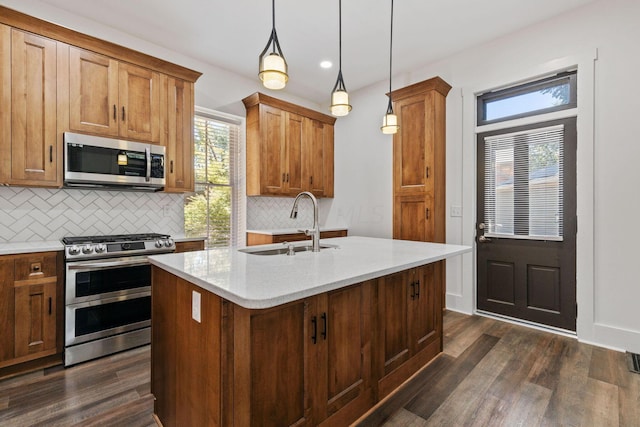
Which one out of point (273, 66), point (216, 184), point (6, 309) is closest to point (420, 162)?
point (273, 66)

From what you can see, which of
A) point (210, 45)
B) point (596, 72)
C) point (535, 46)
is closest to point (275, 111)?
point (210, 45)

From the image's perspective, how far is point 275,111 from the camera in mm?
4281

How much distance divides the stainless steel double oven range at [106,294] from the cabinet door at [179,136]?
725mm

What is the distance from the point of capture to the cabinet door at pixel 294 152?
4.43 m

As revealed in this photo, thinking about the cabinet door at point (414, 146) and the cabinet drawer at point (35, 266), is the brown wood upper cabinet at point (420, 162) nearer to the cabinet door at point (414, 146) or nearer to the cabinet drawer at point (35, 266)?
the cabinet door at point (414, 146)

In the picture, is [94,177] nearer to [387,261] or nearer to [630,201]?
[387,261]

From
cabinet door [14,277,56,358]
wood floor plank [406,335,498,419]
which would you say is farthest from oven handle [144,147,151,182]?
wood floor plank [406,335,498,419]

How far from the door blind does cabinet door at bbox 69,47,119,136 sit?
3.87 metres

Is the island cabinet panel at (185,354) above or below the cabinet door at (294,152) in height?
below

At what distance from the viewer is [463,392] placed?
2.05 m

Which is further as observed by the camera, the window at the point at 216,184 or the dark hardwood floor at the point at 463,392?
the window at the point at 216,184

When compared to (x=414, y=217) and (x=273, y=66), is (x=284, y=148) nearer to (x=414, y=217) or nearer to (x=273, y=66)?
(x=414, y=217)

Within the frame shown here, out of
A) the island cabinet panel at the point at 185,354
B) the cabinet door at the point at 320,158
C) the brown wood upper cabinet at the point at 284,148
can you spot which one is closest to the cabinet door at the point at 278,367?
the island cabinet panel at the point at 185,354

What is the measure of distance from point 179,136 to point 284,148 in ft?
4.77
